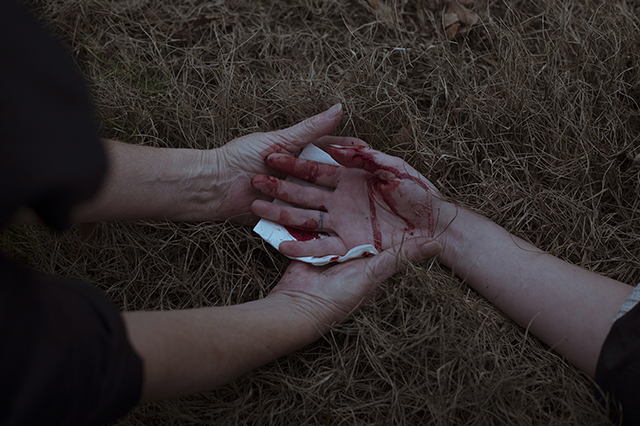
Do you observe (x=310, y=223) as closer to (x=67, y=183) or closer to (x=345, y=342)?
(x=345, y=342)

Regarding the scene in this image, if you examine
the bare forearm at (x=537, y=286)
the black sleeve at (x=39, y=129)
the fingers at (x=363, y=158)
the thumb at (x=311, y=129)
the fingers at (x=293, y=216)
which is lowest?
the bare forearm at (x=537, y=286)

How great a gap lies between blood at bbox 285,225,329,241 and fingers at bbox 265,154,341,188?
221 mm

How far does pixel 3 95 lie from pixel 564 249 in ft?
6.30

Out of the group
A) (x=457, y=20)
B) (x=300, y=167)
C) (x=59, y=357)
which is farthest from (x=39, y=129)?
(x=457, y=20)

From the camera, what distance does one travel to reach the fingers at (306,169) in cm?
177

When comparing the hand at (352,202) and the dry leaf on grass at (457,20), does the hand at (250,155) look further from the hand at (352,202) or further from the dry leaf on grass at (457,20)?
the dry leaf on grass at (457,20)

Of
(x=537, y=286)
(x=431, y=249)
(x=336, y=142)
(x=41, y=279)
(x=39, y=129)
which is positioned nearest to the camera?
(x=39, y=129)

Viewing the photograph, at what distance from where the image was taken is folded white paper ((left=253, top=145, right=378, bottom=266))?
1.66 metres

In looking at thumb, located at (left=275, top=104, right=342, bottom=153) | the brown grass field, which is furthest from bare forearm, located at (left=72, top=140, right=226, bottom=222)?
thumb, located at (left=275, top=104, right=342, bottom=153)

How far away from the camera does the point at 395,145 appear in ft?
6.32

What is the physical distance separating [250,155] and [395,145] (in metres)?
0.67

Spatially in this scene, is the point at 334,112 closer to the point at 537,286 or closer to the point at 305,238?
the point at 305,238

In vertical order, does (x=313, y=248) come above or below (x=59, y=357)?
below

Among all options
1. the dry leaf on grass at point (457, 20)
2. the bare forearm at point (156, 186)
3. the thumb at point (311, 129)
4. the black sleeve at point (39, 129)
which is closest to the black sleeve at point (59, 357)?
the black sleeve at point (39, 129)
